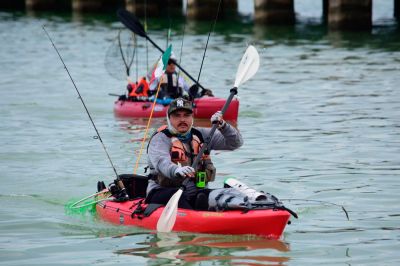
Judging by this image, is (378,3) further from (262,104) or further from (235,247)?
(235,247)

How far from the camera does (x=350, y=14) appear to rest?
35844 millimetres

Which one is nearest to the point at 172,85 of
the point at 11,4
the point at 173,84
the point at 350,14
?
the point at 173,84

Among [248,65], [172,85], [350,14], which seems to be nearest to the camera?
[248,65]

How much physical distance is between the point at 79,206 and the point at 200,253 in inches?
85.2

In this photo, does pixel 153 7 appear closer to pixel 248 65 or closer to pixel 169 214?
pixel 248 65

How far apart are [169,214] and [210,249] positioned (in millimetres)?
495

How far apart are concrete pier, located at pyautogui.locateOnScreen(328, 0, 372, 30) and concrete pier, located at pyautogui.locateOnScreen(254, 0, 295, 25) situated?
10.1ft

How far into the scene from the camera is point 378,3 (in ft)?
184

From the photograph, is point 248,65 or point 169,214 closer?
point 169,214

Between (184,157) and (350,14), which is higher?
(184,157)

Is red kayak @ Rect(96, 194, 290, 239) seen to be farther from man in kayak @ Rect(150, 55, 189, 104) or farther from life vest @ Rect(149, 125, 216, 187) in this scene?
man in kayak @ Rect(150, 55, 189, 104)

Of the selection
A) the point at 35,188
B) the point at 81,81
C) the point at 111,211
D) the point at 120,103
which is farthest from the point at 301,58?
the point at 111,211

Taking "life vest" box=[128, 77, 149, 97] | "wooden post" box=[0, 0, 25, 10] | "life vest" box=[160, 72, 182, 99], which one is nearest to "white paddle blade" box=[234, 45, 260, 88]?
"life vest" box=[160, 72, 182, 99]

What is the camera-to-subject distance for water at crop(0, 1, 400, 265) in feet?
34.1
